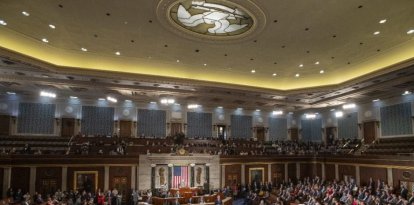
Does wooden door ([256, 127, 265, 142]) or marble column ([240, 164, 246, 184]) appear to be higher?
wooden door ([256, 127, 265, 142])

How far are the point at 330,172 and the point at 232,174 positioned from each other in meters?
8.02

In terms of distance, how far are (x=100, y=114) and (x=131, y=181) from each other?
718cm

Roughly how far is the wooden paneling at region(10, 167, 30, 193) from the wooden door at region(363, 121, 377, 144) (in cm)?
2482

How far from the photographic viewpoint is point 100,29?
13.5 meters

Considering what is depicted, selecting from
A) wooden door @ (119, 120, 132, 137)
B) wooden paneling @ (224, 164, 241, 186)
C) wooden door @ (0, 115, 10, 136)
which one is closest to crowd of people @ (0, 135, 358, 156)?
wooden paneling @ (224, 164, 241, 186)

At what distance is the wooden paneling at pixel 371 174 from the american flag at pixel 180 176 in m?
12.2

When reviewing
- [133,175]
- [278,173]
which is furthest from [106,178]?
[278,173]

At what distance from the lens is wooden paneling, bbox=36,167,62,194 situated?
1753 cm

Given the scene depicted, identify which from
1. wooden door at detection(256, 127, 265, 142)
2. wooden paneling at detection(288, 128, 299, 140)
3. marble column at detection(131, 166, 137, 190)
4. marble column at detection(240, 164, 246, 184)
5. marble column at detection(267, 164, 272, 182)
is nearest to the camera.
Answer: marble column at detection(131, 166, 137, 190)

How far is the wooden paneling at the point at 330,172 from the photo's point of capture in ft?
76.3

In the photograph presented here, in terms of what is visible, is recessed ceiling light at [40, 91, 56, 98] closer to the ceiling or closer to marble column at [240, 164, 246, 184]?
the ceiling

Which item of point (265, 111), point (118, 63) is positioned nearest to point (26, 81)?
point (118, 63)

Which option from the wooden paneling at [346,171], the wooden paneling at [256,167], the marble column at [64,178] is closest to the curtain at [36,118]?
the marble column at [64,178]

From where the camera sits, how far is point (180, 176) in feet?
67.5
